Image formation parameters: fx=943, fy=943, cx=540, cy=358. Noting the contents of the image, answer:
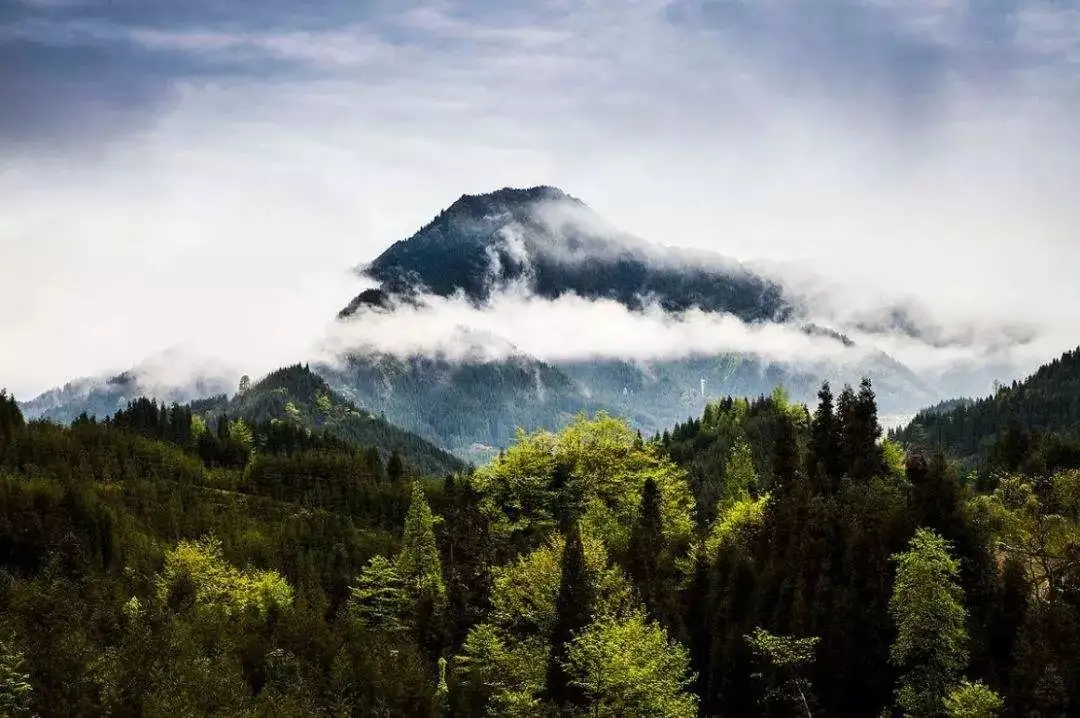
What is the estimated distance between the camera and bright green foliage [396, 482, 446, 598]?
412 ft

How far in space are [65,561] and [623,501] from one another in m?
128

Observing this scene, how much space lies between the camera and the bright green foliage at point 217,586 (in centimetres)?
13538

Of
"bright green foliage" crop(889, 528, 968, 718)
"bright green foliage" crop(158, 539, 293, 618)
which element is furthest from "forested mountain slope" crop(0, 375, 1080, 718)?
"bright green foliage" crop(158, 539, 293, 618)

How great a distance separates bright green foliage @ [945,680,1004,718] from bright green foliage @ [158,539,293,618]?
94288 millimetres

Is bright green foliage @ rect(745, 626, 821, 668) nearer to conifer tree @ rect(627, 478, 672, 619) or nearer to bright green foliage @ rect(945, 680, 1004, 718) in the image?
bright green foliage @ rect(945, 680, 1004, 718)

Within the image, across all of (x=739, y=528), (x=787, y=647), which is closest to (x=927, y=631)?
(x=787, y=647)

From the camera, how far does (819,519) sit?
310ft

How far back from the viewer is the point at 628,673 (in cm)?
6975

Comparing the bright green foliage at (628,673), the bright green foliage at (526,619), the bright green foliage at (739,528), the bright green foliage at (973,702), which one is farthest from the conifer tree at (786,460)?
the bright green foliage at (973,702)

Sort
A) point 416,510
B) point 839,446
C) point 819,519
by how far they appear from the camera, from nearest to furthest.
Answer: point 819,519, point 839,446, point 416,510

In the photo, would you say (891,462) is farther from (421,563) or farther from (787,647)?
(421,563)

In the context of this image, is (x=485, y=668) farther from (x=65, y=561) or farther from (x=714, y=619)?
(x=65, y=561)

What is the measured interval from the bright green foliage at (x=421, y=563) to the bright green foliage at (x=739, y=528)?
35.7 metres

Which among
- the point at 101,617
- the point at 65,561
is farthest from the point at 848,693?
the point at 65,561
